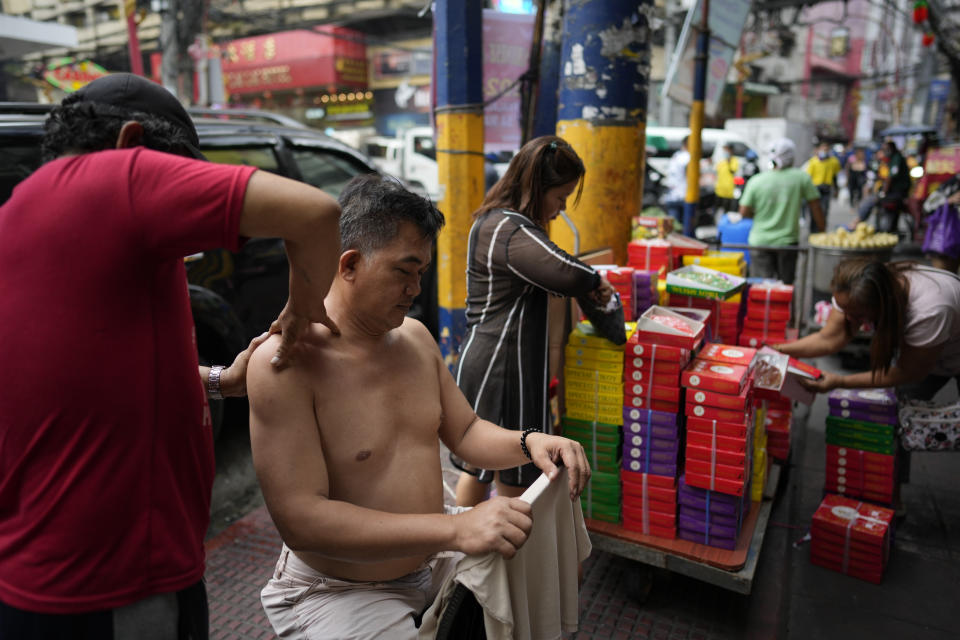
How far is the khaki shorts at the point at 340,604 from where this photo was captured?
1.55 metres

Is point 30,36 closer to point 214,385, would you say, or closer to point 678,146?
point 214,385

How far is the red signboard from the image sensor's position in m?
24.8

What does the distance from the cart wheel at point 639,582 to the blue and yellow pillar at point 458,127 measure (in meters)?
1.67

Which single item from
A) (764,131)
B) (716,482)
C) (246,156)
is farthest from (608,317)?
(764,131)

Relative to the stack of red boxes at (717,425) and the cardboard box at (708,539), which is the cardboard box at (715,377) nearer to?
the stack of red boxes at (717,425)

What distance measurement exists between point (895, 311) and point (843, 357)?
343 cm

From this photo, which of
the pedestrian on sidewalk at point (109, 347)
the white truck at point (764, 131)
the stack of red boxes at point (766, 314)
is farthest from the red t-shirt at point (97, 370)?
the white truck at point (764, 131)

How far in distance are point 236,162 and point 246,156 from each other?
174 millimetres

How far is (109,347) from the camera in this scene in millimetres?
1129

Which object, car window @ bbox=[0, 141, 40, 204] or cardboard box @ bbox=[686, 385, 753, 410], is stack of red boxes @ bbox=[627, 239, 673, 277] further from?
car window @ bbox=[0, 141, 40, 204]

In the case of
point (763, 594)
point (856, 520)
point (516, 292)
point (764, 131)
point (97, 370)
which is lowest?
point (763, 594)

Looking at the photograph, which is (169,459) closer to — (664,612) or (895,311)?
(664,612)

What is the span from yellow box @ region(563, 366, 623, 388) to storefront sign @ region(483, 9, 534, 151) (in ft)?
7.43

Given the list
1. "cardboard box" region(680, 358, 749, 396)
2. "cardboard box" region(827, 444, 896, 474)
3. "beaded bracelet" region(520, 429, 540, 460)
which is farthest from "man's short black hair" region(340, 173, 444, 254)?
"cardboard box" region(827, 444, 896, 474)
